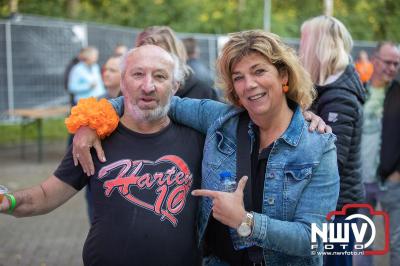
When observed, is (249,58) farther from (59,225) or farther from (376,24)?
(376,24)

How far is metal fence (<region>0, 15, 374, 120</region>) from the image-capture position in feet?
44.7

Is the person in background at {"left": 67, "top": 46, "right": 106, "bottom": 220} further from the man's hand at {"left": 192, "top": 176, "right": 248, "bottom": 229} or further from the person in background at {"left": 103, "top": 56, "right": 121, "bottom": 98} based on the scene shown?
the man's hand at {"left": 192, "top": 176, "right": 248, "bottom": 229}

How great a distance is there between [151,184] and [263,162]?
546mm

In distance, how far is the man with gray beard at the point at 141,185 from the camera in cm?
269

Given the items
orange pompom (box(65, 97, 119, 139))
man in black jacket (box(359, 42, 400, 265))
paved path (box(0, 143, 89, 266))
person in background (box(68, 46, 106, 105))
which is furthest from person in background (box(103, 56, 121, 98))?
person in background (box(68, 46, 106, 105))

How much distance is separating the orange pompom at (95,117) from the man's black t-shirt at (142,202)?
0.07 meters

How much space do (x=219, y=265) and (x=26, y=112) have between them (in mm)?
9411

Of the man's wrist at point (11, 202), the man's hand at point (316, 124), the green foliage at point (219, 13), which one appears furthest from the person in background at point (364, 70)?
the green foliage at point (219, 13)

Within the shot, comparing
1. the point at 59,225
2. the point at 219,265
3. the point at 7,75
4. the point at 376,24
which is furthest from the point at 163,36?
the point at 376,24

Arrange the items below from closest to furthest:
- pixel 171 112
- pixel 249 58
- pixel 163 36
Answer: pixel 249 58 < pixel 171 112 < pixel 163 36

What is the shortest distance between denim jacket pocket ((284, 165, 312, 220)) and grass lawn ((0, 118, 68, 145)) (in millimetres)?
11181

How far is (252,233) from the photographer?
2.33 metres

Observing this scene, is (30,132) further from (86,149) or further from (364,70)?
(86,149)

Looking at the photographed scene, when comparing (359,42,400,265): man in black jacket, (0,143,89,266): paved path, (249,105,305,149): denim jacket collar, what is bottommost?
(0,143,89,266): paved path
